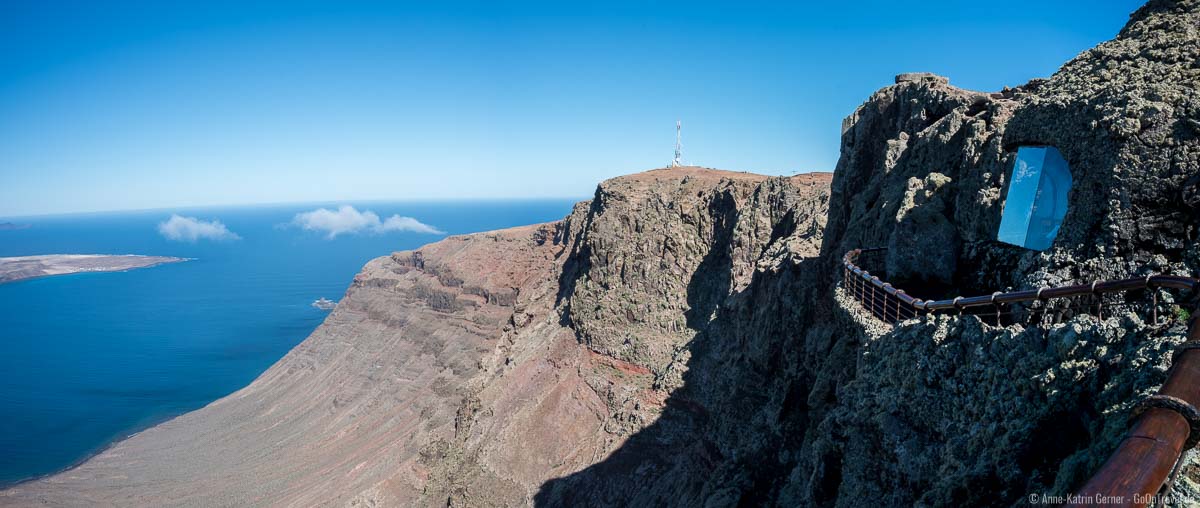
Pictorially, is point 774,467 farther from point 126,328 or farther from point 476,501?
point 126,328

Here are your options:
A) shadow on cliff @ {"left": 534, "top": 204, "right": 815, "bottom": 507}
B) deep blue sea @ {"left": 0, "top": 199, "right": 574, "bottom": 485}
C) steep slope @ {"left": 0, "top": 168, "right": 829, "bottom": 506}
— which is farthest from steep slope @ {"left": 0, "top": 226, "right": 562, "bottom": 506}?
shadow on cliff @ {"left": 534, "top": 204, "right": 815, "bottom": 507}

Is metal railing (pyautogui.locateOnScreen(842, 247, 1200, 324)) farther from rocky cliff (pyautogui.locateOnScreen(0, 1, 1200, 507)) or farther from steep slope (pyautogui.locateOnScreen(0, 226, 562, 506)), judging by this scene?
steep slope (pyautogui.locateOnScreen(0, 226, 562, 506))

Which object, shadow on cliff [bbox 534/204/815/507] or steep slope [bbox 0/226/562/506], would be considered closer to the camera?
shadow on cliff [bbox 534/204/815/507]

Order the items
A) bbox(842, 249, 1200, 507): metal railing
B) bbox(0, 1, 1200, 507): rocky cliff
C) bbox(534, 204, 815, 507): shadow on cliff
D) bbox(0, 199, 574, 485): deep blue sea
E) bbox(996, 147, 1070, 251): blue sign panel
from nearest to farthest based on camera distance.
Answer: bbox(842, 249, 1200, 507): metal railing, bbox(0, 1, 1200, 507): rocky cliff, bbox(996, 147, 1070, 251): blue sign panel, bbox(534, 204, 815, 507): shadow on cliff, bbox(0, 199, 574, 485): deep blue sea

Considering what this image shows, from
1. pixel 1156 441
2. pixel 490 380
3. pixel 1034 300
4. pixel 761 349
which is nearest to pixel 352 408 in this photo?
pixel 490 380

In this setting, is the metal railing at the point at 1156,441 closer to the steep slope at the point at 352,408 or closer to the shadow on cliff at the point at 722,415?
the shadow on cliff at the point at 722,415

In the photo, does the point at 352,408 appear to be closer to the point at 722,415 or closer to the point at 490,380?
the point at 490,380

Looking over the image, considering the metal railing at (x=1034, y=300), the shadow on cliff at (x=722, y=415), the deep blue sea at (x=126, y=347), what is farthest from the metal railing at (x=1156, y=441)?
the deep blue sea at (x=126, y=347)
